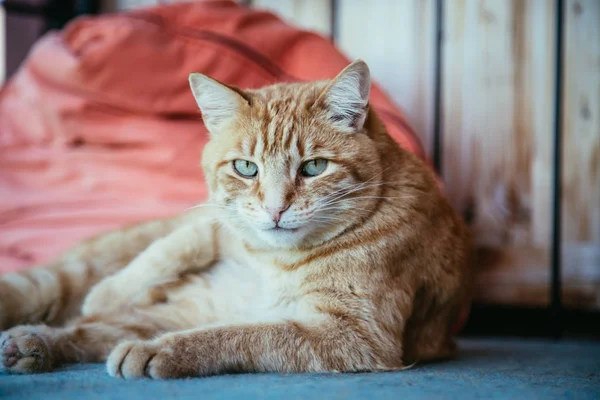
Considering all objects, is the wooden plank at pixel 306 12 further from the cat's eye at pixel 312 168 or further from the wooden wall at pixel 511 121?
the cat's eye at pixel 312 168

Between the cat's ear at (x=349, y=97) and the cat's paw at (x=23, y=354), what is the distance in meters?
0.92

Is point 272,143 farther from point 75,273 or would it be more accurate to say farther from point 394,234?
point 75,273

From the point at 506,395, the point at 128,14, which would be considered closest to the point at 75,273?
the point at 128,14

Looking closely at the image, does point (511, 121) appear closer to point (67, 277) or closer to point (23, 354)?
point (67, 277)

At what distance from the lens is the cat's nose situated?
1469 millimetres

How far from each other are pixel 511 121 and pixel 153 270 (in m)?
1.78

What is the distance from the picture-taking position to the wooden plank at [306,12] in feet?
10.0

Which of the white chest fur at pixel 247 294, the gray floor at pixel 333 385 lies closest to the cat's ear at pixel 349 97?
the white chest fur at pixel 247 294

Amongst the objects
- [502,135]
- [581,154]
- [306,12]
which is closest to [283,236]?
[502,135]

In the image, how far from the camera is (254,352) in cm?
136

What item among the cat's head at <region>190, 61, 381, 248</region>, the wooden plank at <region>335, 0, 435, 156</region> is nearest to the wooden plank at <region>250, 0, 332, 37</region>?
the wooden plank at <region>335, 0, 435, 156</region>

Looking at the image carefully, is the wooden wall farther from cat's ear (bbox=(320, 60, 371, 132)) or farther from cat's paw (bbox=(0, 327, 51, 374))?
cat's paw (bbox=(0, 327, 51, 374))

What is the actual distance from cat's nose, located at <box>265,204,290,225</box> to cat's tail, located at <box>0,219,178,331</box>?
2.42 feet

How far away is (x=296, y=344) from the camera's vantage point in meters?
1.37
